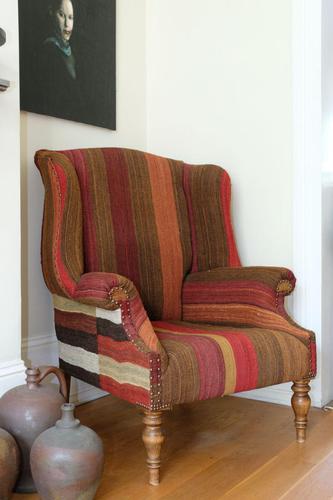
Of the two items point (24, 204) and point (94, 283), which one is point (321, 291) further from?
point (24, 204)

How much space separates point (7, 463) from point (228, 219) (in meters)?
1.40

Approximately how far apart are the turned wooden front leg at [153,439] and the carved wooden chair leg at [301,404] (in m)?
0.59

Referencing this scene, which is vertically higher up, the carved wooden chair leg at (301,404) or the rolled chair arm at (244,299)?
the rolled chair arm at (244,299)

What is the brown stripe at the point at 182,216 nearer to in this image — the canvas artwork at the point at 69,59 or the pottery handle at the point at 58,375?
the canvas artwork at the point at 69,59

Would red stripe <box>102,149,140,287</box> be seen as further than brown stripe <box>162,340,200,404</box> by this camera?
Yes

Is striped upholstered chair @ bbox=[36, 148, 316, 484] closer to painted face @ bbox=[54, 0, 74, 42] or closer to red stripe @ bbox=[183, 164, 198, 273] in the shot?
red stripe @ bbox=[183, 164, 198, 273]

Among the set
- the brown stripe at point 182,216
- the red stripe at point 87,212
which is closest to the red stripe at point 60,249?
the red stripe at point 87,212

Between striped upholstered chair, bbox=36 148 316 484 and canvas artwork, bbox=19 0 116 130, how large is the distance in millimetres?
340

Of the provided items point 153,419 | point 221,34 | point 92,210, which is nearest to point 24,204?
point 92,210

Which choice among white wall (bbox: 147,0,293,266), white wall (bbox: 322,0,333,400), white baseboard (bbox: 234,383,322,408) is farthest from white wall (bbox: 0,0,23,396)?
white wall (bbox: 322,0,333,400)

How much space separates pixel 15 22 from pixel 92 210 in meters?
0.72

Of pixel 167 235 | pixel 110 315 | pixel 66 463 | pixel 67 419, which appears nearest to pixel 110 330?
pixel 110 315

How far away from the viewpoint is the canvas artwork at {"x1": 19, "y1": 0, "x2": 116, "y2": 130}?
2.23 m

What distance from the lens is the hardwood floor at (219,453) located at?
162 cm
